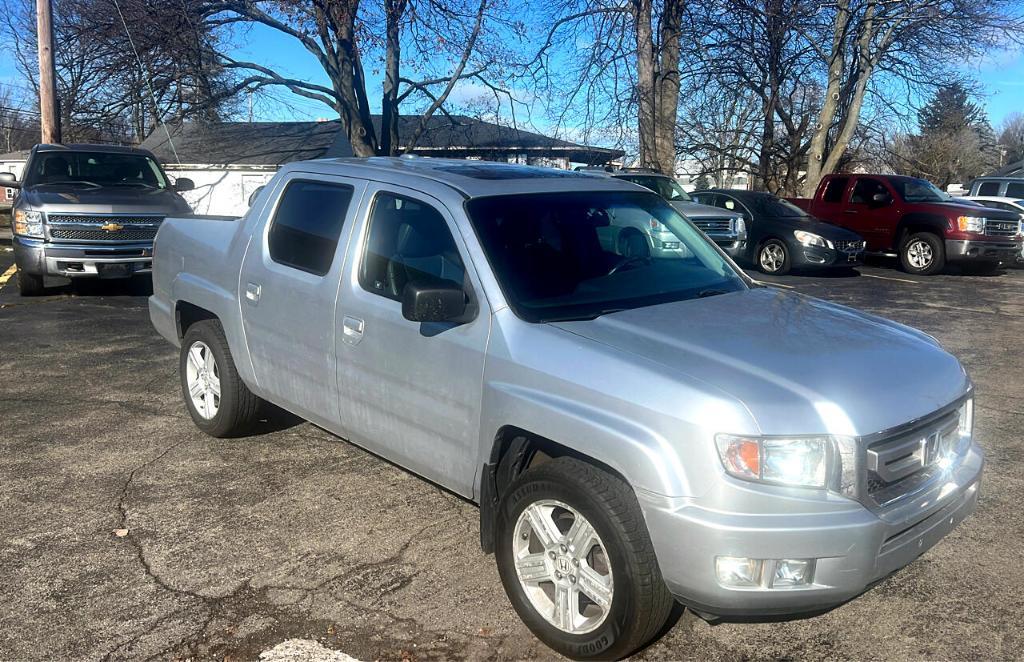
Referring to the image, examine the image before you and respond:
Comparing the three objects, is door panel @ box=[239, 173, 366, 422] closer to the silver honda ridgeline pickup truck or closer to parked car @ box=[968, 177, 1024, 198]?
the silver honda ridgeline pickup truck

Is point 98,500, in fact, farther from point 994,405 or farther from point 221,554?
point 994,405

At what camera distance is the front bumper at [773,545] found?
279 cm

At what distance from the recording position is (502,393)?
11.1ft

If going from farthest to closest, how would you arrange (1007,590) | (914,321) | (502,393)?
1. (914,321)
2. (1007,590)
3. (502,393)

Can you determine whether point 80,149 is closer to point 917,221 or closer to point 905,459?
point 905,459

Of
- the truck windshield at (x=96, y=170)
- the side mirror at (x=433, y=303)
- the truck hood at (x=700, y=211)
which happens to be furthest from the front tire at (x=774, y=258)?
the side mirror at (x=433, y=303)

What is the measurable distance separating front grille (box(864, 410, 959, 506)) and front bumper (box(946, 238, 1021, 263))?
14.3 metres

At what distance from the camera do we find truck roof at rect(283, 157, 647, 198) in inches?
163

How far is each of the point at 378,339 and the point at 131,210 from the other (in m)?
8.39

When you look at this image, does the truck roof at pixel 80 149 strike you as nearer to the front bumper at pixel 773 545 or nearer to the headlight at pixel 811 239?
the headlight at pixel 811 239

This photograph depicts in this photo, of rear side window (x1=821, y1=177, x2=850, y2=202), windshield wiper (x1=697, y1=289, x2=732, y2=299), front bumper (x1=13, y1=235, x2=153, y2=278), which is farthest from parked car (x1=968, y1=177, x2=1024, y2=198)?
windshield wiper (x1=697, y1=289, x2=732, y2=299)

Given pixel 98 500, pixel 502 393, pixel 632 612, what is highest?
pixel 502 393

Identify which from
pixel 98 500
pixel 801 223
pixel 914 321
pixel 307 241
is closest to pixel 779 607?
pixel 307 241

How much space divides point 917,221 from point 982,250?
4.26 feet
